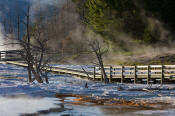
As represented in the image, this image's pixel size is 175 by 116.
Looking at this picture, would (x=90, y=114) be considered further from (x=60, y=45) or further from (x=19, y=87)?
(x=60, y=45)

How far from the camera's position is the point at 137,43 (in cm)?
4209

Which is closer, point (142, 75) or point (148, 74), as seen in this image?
point (148, 74)

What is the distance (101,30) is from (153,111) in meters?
30.3

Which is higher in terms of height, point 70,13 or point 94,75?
point 70,13

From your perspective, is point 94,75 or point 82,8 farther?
point 82,8

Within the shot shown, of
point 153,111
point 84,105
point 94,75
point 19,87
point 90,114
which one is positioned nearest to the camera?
point 90,114

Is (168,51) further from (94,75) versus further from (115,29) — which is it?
(94,75)

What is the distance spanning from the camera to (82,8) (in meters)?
52.8

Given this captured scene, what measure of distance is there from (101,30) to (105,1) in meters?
3.43

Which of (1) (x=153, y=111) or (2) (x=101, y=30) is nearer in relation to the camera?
(1) (x=153, y=111)

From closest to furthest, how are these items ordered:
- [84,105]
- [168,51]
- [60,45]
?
[84,105] → [168,51] → [60,45]

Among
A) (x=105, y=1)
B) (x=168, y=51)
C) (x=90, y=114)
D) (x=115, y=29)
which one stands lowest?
(x=90, y=114)

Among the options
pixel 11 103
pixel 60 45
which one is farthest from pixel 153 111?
pixel 60 45

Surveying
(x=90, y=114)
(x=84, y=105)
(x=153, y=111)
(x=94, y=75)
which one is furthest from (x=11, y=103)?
(x=94, y=75)
